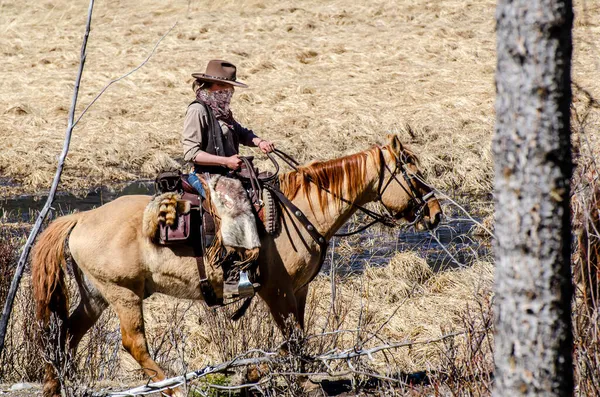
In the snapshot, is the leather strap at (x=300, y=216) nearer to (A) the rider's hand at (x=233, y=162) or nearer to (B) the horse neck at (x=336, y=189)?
(B) the horse neck at (x=336, y=189)

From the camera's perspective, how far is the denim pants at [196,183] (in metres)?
6.61

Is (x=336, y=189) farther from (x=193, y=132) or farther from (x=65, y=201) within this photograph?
(x=65, y=201)

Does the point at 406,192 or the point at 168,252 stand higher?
the point at 406,192

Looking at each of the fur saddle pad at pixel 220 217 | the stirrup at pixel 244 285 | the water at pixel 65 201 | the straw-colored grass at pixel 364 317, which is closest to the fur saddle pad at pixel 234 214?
the fur saddle pad at pixel 220 217

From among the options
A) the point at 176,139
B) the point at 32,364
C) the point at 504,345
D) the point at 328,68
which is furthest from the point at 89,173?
the point at 504,345

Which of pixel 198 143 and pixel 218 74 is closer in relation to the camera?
pixel 198 143

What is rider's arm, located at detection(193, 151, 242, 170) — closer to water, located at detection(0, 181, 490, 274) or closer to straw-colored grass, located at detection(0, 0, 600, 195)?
water, located at detection(0, 181, 490, 274)

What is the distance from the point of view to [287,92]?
2178 centimetres

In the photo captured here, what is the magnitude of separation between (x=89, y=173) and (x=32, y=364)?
35.2 feet

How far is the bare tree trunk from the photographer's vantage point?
3.02m

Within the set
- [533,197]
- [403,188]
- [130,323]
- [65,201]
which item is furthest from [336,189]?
[65,201]

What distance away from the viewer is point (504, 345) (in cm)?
321

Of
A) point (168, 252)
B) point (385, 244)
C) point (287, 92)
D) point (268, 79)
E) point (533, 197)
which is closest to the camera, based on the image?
point (533, 197)

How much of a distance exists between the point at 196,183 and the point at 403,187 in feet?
5.39
